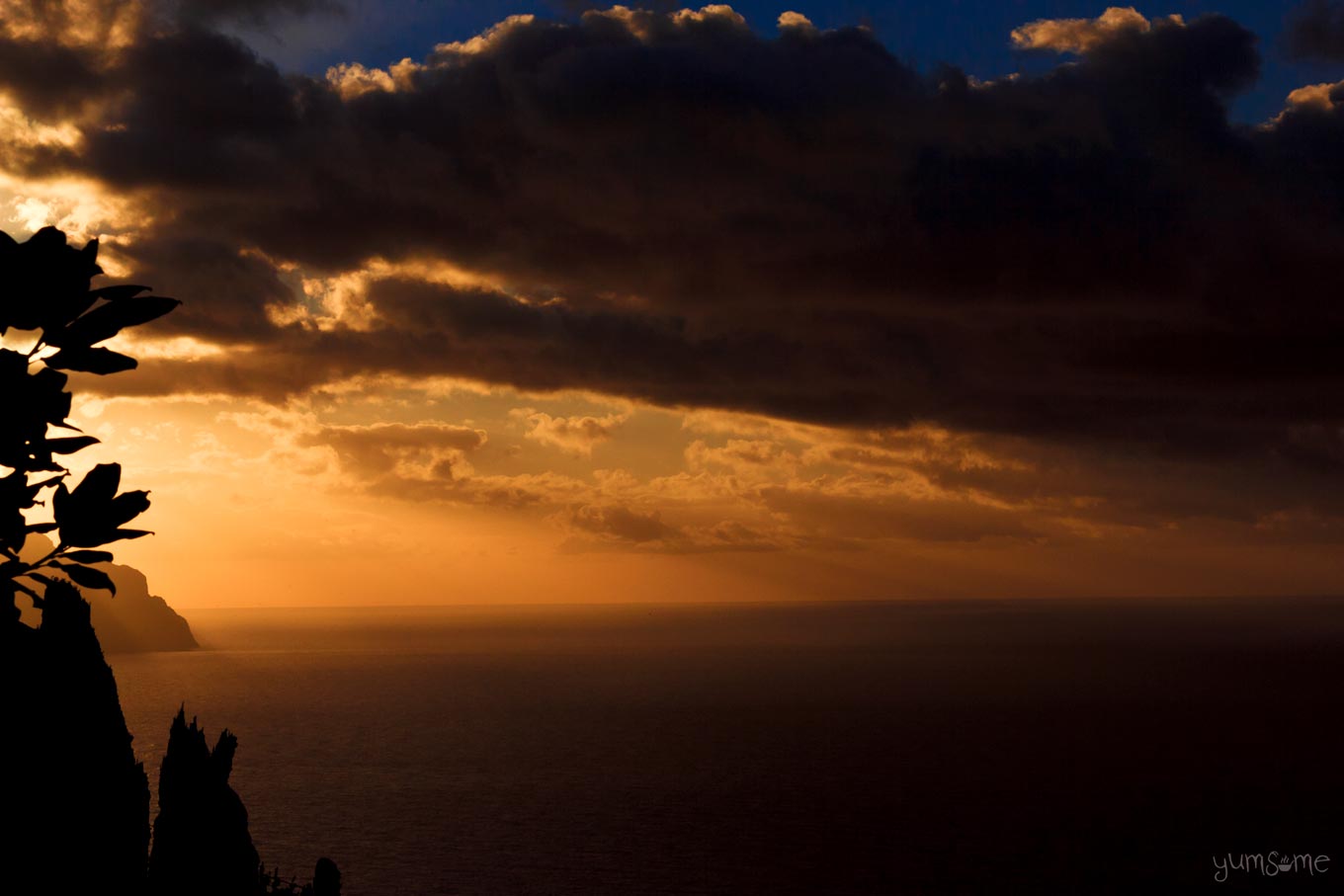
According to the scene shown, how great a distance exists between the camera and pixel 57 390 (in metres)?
4.66

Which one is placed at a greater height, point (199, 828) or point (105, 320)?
point (105, 320)

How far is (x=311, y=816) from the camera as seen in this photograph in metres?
86.5

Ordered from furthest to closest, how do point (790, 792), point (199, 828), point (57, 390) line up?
point (790, 792), point (199, 828), point (57, 390)

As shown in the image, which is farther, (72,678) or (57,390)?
(72,678)

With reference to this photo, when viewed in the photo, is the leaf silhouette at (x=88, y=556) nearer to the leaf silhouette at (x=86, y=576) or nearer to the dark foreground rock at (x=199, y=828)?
the leaf silhouette at (x=86, y=576)

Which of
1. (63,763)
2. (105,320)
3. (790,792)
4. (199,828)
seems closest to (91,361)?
(105,320)

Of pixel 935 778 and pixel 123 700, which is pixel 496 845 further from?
pixel 123 700

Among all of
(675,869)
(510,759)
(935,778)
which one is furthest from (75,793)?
(510,759)

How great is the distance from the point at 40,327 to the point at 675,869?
7122cm

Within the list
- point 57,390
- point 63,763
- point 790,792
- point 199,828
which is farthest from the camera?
point 790,792

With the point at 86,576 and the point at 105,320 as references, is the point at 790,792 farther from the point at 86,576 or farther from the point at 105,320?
the point at 105,320

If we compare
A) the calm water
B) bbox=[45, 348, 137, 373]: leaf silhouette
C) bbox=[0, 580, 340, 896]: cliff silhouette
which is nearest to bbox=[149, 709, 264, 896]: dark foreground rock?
bbox=[0, 580, 340, 896]: cliff silhouette

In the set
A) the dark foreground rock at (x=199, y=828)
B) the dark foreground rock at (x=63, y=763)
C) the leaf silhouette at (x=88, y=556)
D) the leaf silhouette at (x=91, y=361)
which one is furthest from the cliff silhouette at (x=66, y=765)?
the dark foreground rock at (x=199, y=828)

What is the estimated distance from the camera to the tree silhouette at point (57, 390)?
14.8 feet
